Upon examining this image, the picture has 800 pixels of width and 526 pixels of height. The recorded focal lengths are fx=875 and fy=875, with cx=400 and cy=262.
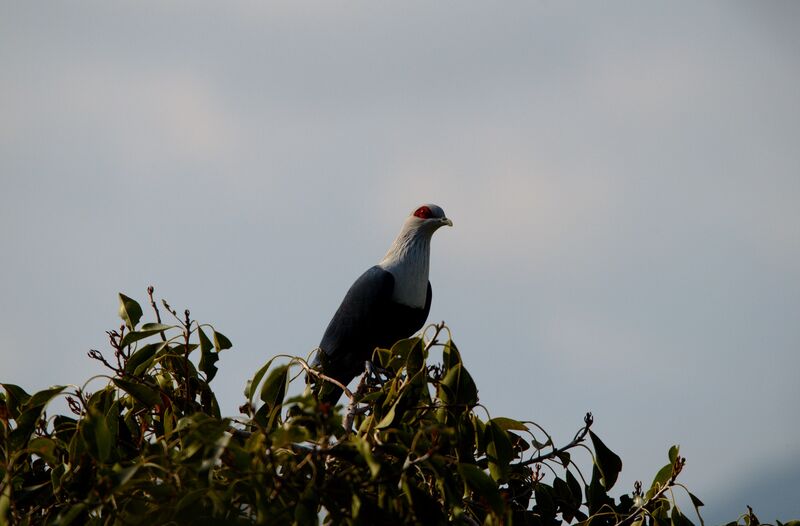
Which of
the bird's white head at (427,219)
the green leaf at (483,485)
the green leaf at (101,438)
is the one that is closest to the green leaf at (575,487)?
the green leaf at (483,485)

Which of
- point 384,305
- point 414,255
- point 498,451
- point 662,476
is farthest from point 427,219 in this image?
point 498,451

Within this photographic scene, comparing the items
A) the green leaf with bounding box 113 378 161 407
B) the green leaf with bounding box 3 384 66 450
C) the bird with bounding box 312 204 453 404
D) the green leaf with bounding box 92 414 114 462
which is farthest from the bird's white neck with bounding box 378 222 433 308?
the green leaf with bounding box 92 414 114 462

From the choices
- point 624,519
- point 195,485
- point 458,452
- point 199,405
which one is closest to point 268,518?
point 195,485

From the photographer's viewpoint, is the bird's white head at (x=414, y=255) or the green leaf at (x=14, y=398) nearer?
the green leaf at (x=14, y=398)

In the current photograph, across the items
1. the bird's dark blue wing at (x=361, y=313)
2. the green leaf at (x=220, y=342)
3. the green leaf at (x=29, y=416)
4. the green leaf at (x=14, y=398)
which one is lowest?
the green leaf at (x=29, y=416)

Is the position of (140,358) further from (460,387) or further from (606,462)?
(606,462)

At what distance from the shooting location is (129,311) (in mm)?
3617

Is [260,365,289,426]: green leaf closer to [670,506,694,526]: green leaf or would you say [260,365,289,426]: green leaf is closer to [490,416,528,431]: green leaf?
[490,416,528,431]: green leaf

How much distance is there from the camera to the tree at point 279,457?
226 centimetres

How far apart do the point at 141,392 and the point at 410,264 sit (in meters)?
3.35

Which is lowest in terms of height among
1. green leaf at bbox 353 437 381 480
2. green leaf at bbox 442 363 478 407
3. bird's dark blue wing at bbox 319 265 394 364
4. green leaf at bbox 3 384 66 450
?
green leaf at bbox 353 437 381 480

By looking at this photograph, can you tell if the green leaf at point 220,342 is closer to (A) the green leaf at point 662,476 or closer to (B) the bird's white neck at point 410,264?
(A) the green leaf at point 662,476

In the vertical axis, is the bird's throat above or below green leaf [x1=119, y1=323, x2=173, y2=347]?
above

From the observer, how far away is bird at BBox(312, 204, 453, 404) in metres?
6.00
